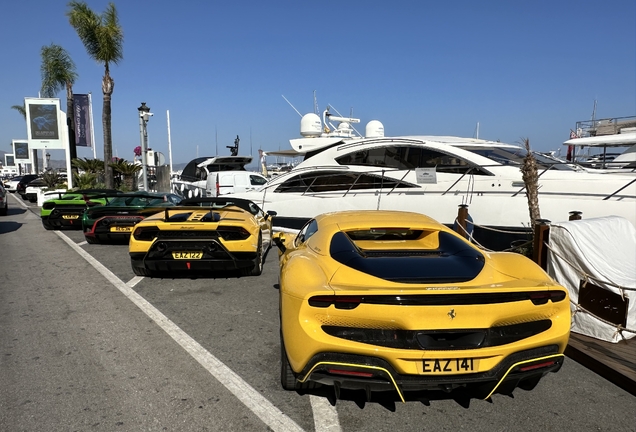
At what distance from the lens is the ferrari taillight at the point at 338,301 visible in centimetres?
258

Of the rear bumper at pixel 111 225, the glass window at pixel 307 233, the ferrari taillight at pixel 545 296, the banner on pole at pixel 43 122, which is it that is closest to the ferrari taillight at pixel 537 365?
the ferrari taillight at pixel 545 296

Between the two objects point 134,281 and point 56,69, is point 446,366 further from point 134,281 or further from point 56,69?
point 56,69

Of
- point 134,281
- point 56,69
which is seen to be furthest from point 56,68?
point 134,281

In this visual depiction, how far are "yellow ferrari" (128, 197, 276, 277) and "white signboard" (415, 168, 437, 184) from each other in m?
4.50

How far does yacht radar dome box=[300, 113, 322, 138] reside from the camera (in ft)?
50.9

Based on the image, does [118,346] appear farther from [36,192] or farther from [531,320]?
[36,192]

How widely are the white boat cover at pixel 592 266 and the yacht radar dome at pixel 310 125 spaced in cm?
1155

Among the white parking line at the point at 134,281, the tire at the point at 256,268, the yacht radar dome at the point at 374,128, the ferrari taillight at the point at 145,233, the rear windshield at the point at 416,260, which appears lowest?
the white parking line at the point at 134,281

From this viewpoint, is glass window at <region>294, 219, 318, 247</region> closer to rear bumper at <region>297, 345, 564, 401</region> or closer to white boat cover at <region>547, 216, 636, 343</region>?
rear bumper at <region>297, 345, 564, 401</region>

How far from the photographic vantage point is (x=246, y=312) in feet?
16.4

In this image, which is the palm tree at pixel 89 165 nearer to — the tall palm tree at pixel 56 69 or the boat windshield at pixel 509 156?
the tall palm tree at pixel 56 69

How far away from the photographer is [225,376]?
3.39 metres

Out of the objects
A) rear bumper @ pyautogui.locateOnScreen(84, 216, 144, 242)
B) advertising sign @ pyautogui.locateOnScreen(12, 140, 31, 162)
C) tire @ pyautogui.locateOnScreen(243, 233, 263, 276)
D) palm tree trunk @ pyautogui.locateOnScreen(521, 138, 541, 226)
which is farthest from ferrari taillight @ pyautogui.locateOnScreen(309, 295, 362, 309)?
advertising sign @ pyautogui.locateOnScreen(12, 140, 31, 162)

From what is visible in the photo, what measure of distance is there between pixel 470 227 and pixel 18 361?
708cm
